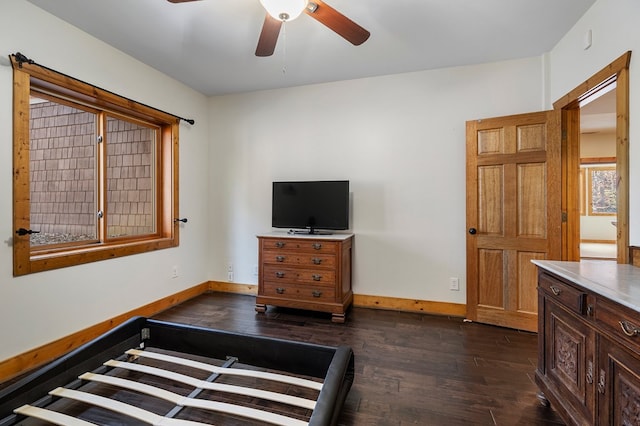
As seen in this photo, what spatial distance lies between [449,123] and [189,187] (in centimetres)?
325

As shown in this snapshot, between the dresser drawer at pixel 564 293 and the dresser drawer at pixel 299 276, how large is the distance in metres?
1.88

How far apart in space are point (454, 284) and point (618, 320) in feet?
7.25

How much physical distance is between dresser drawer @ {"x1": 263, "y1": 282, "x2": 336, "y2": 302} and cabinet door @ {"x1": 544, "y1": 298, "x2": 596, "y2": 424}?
1.91 m

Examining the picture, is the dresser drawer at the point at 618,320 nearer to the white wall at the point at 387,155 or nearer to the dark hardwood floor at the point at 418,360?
the dark hardwood floor at the point at 418,360

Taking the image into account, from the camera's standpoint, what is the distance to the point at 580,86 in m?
2.50

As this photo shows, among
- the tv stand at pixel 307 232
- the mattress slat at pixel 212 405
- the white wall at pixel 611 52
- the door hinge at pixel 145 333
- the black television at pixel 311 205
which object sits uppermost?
Answer: the white wall at pixel 611 52

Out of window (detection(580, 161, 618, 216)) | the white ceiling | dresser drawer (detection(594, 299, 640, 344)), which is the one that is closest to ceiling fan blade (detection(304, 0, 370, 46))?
the white ceiling

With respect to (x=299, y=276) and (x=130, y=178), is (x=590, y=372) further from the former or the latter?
(x=130, y=178)

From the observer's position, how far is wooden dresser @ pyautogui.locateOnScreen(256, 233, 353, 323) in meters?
3.27

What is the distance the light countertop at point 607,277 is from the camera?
4.07ft

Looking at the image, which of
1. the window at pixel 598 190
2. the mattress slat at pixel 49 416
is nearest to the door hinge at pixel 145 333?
the mattress slat at pixel 49 416

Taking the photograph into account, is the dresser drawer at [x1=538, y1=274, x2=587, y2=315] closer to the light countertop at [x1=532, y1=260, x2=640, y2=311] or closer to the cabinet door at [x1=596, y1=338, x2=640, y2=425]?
the light countertop at [x1=532, y1=260, x2=640, y2=311]

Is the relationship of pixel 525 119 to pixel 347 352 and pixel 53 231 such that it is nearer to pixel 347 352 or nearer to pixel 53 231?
pixel 347 352

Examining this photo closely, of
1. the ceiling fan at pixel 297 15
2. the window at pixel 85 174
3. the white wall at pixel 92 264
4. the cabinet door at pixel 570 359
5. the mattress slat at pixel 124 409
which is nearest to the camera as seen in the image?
the cabinet door at pixel 570 359
